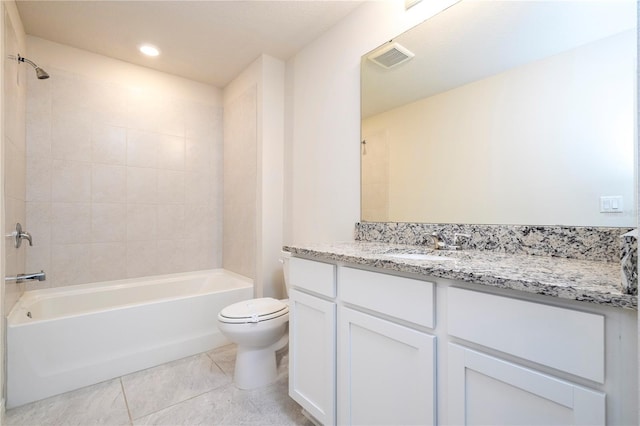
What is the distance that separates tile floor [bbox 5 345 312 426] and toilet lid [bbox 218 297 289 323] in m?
0.43


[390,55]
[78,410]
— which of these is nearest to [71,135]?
[78,410]

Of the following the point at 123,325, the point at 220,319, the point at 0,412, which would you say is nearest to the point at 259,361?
the point at 220,319

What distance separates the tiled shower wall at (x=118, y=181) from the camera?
2.24 meters

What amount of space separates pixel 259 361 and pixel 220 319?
35cm

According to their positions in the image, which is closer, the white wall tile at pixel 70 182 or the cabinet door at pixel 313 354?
the cabinet door at pixel 313 354

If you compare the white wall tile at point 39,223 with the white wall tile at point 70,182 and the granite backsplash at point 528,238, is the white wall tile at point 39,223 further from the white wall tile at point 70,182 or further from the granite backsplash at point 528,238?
the granite backsplash at point 528,238

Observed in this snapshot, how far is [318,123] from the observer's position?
219 centimetres

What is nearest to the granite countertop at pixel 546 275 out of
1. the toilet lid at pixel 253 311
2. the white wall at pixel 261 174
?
the toilet lid at pixel 253 311

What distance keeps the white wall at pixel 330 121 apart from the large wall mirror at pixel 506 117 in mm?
104

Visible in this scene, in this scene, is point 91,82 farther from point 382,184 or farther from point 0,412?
point 382,184

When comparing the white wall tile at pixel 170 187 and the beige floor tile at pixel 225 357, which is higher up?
the white wall tile at pixel 170 187

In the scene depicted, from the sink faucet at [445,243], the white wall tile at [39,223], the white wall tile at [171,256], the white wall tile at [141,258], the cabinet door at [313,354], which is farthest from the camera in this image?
the white wall tile at [171,256]

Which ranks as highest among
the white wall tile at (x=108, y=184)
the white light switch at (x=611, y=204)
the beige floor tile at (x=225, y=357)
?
the white wall tile at (x=108, y=184)

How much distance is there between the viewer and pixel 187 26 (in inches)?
81.5
